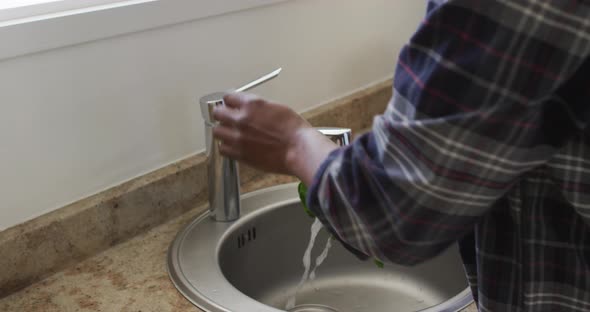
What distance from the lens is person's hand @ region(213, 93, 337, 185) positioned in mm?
677

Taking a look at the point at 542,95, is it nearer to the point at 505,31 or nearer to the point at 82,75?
the point at 505,31

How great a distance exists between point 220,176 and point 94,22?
0.32 meters

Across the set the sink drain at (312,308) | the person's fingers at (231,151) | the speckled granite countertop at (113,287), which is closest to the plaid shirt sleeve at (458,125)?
the person's fingers at (231,151)

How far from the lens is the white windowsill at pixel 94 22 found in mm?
931

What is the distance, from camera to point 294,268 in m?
1.31

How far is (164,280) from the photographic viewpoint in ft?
3.36

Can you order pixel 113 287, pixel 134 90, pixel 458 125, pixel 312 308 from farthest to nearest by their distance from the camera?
pixel 312 308, pixel 134 90, pixel 113 287, pixel 458 125

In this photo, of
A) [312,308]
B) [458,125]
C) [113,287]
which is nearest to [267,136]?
[458,125]

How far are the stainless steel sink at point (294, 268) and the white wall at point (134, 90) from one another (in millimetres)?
165

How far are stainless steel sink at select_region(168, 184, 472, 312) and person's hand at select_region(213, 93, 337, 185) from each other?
440mm

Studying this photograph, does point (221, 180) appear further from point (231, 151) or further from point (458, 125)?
point (458, 125)

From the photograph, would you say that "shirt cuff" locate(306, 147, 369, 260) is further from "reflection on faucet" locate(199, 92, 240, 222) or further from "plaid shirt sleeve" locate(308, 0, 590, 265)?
"reflection on faucet" locate(199, 92, 240, 222)

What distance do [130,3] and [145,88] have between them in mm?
138

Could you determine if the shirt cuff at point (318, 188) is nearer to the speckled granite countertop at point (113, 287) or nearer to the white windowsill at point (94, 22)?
the speckled granite countertop at point (113, 287)
